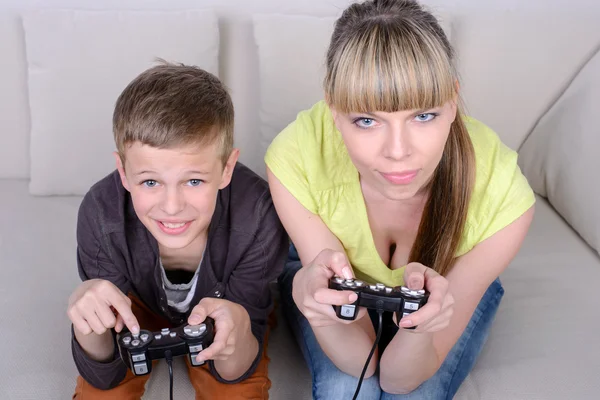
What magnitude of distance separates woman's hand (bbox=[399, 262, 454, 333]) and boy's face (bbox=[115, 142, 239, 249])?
0.34 metres

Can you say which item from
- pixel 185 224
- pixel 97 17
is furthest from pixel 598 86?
pixel 97 17

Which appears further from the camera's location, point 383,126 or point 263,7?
point 263,7

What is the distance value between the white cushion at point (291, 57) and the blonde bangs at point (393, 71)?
23.8 inches

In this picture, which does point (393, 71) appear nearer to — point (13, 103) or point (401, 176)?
point (401, 176)

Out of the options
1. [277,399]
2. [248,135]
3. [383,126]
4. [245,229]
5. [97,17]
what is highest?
[383,126]

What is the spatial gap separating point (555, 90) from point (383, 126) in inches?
34.0

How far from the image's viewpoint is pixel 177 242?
1129 millimetres

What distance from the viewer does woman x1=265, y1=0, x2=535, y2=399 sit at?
100cm

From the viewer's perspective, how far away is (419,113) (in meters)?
1.02

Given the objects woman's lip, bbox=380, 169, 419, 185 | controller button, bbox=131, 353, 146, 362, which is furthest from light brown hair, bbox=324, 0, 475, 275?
controller button, bbox=131, 353, 146, 362

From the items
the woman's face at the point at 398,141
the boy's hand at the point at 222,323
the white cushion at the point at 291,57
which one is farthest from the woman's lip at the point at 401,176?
the white cushion at the point at 291,57

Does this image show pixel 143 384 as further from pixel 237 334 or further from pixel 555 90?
pixel 555 90

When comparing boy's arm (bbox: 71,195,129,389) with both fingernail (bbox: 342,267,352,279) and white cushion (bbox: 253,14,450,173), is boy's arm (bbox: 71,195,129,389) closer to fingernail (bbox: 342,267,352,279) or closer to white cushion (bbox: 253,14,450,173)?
fingernail (bbox: 342,267,352,279)

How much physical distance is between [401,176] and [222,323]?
→ 341 mm
